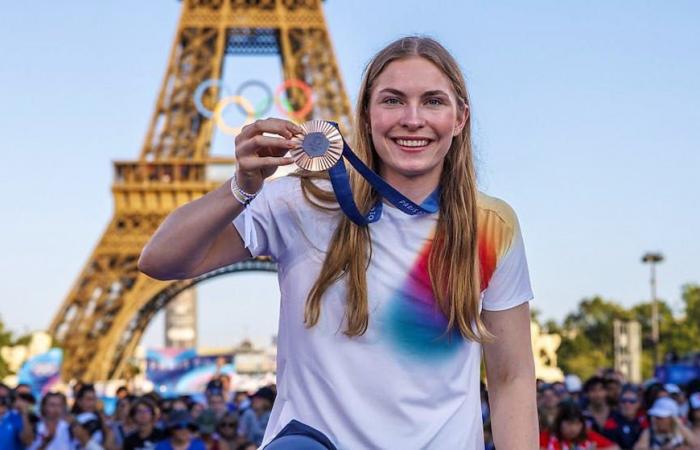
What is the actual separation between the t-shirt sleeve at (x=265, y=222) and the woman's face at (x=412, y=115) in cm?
27

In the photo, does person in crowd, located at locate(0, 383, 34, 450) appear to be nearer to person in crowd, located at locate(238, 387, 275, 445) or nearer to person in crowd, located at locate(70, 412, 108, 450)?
person in crowd, located at locate(70, 412, 108, 450)

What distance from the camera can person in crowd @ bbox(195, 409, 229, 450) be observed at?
1278cm

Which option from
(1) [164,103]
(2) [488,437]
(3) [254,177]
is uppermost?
(1) [164,103]

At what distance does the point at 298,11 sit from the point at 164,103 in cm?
572

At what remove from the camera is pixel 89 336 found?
44.1m

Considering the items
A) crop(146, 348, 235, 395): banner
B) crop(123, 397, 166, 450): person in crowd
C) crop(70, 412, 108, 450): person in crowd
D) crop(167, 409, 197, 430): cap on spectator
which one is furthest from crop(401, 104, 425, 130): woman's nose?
crop(146, 348, 235, 395): banner

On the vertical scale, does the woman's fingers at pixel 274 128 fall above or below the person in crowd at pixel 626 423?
above

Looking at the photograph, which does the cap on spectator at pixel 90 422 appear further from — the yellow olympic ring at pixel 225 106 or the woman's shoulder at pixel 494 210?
the yellow olympic ring at pixel 225 106

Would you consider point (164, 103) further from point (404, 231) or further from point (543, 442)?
point (404, 231)

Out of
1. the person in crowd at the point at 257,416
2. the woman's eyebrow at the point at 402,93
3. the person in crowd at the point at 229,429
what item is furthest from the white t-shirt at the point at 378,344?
the person in crowd at the point at 257,416

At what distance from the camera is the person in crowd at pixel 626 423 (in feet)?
36.1

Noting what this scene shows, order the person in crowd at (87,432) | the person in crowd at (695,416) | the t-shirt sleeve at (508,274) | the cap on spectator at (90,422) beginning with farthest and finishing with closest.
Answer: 1. the cap on spectator at (90,422)
2. the person in crowd at (87,432)
3. the person in crowd at (695,416)
4. the t-shirt sleeve at (508,274)

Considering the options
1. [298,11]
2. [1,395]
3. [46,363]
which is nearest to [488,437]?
[1,395]

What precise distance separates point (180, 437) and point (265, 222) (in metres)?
8.03
